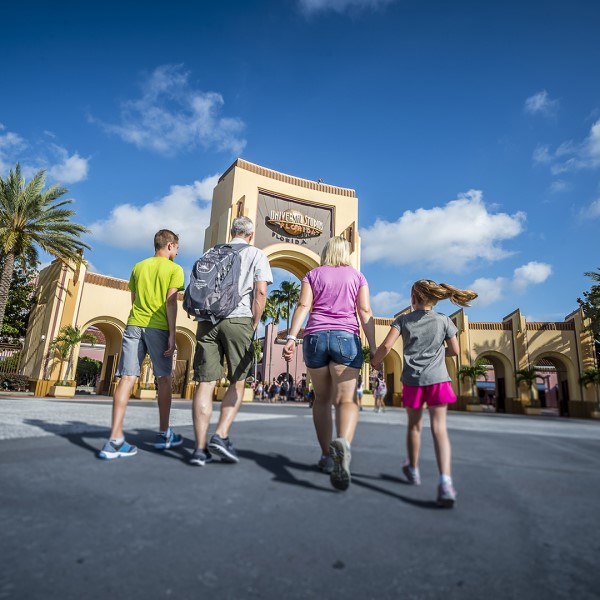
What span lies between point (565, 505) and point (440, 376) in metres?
0.86

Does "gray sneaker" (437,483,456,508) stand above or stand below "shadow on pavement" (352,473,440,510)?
above

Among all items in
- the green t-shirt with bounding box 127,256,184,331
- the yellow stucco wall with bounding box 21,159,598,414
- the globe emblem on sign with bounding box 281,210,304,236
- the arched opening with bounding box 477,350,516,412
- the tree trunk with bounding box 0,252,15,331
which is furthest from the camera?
the arched opening with bounding box 477,350,516,412

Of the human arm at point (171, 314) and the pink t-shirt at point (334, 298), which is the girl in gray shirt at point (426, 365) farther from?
the human arm at point (171, 314)

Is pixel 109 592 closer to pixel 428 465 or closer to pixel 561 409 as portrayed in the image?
pixel 428 465

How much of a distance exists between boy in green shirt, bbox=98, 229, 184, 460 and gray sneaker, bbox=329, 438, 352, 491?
153 centimetres

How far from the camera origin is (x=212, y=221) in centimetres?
2462

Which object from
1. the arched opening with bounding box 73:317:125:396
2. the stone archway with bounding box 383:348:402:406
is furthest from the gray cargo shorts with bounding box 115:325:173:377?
the stone archway with bounding box 383:348:402:406

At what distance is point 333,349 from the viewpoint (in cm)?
273

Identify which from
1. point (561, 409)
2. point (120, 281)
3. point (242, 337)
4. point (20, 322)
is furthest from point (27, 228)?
point (561, 409)

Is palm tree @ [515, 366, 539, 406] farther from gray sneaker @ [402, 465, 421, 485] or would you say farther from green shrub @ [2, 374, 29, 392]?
green shrub @ [2, 374, 29, 392]

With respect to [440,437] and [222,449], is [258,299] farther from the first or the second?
[440,437]

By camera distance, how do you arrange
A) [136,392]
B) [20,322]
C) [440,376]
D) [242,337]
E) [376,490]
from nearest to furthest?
[376,490], [440,376], [242,337], [136,392], [20,322]

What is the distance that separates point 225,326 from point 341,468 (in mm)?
1333

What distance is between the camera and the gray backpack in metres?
2.91
